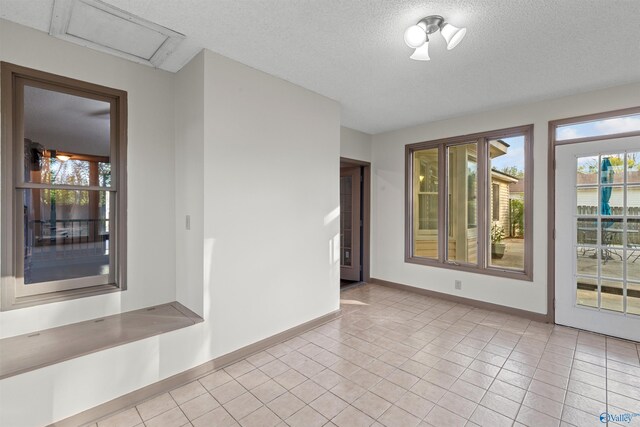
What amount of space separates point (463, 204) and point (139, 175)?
4170mm

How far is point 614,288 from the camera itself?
10.5ft

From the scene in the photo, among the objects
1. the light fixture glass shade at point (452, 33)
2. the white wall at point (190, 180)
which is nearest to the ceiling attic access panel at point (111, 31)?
the white wall at point (190, 180)

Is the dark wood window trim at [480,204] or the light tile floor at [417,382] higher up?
the dark wood window trim at [480,204]

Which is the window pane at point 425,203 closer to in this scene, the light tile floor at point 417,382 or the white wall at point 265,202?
the light tile floor at point 417,382

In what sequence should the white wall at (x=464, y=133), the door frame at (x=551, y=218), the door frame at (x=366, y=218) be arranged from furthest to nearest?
the door frame at (x=366, y=218) → the door frame at (x=551, y=218) → the white wall at (x=464, y=133)

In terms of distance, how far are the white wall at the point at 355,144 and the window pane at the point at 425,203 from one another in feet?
2.81

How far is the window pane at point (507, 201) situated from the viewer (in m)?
3.88

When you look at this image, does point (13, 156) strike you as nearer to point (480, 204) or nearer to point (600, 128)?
point (480, 204)

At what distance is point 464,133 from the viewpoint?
4.25 metres

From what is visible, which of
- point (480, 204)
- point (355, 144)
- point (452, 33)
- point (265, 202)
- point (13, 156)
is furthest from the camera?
point (355, 144)

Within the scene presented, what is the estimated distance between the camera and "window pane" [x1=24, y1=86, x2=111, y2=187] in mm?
2293

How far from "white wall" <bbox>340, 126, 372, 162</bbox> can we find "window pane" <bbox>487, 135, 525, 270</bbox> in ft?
6.35

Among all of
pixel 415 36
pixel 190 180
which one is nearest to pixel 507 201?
pixel 415 36

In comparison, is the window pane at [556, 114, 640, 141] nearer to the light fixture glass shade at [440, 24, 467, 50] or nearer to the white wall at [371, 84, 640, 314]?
the white wall at [371, 84, 640, 314]
